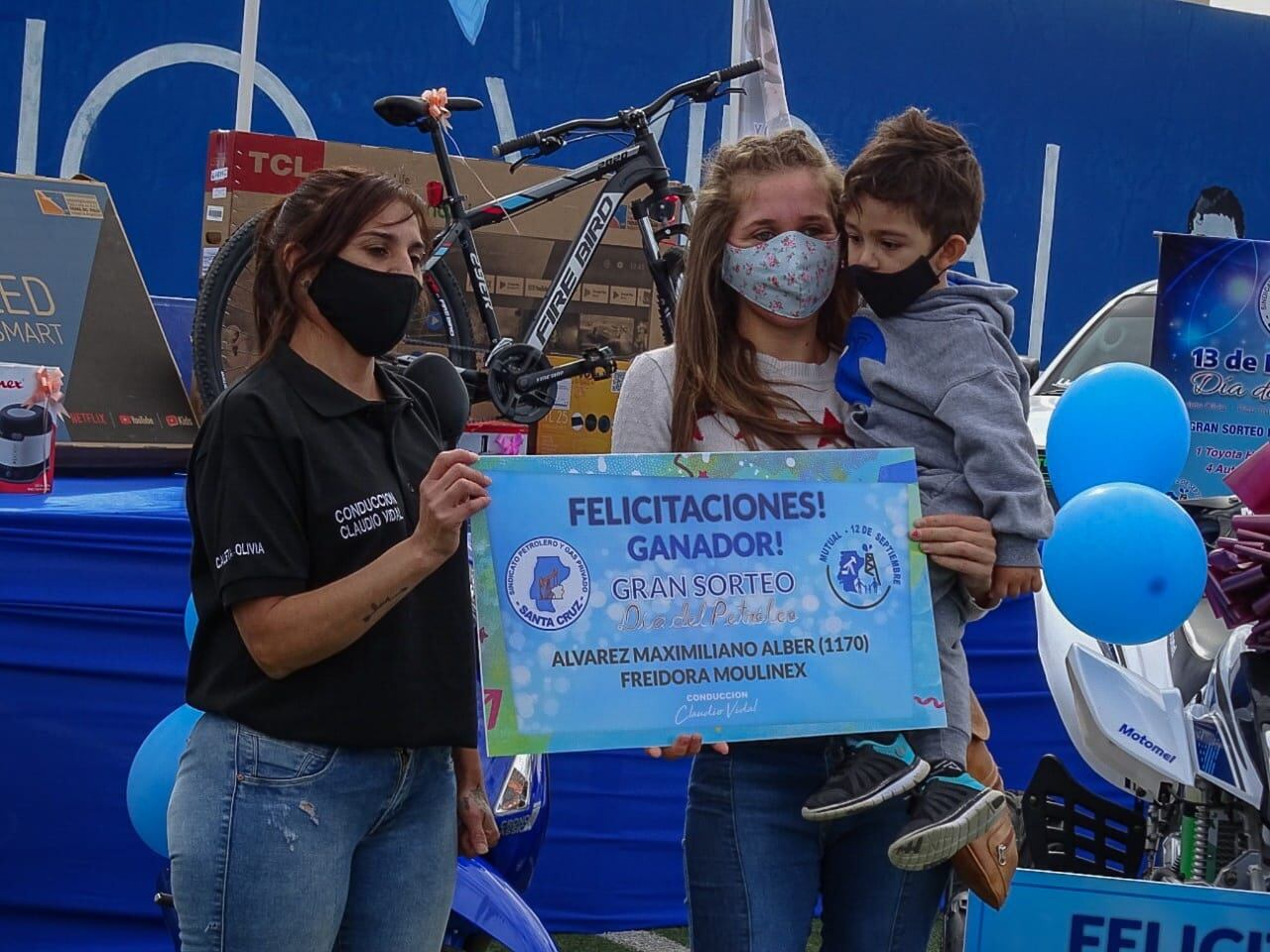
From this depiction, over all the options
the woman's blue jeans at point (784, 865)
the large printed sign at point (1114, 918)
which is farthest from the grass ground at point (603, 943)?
the woman's blue jeans at point (784, 865)

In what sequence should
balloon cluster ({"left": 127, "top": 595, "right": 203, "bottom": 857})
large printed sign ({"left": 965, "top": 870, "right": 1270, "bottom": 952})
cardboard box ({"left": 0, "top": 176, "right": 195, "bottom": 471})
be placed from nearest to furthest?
balloon cluster ({"left": 127, "top": 595, "right": 203, "bottom": 857}), large printed sign ({"left": 965, "top": 870, "right": 1270, "bottom": 952}), cardboard box ({"left": 0, "top": 176, "right": 195, "bottom": 471})

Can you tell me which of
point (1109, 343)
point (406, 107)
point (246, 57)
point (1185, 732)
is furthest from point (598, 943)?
point (246, 57)

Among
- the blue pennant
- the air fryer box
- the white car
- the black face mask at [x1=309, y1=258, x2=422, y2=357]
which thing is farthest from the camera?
the blue pennant

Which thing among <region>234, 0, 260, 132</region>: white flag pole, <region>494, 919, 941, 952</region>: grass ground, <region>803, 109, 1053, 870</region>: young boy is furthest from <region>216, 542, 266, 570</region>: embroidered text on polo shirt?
<region>234, 0, 260, 132</region>: white flag pole

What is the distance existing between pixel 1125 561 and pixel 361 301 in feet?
4.59

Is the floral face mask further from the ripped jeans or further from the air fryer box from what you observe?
the air fryer box

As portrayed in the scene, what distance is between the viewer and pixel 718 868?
1991 millimetres

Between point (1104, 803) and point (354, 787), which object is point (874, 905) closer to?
point (354, 787)

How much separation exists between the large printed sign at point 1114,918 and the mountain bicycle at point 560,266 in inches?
120

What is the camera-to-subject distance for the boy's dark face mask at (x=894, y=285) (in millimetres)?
2082

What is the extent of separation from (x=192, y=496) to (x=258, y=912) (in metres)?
0.54

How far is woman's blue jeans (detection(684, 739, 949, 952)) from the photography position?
1977mm

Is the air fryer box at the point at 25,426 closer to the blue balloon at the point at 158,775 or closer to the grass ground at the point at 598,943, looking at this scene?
the blue balloon at the point at 158,775

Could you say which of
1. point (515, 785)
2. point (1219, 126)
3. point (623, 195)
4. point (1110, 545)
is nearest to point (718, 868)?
point (515, 785)
